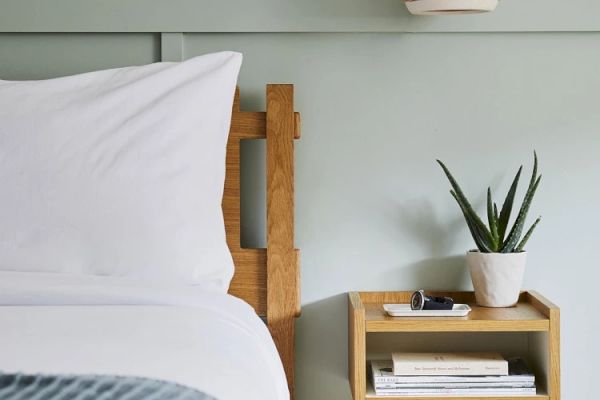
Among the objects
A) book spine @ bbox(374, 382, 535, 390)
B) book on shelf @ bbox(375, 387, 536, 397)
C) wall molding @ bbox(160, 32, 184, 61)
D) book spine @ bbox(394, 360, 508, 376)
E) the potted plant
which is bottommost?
book on shelf @ bbox(375, 387, 536, 397)

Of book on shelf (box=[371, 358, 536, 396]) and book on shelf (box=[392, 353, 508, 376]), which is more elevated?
book on shelf (box=[392, 353, 508, 376])

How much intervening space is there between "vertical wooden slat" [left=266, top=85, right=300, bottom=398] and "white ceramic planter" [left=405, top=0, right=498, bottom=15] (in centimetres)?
36

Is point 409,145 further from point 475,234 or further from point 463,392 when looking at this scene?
point 463,392

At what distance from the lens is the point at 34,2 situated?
2.20m

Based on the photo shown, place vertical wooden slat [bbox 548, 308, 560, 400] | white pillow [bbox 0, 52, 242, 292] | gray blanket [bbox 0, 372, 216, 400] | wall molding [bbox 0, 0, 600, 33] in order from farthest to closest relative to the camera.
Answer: wall molding [bbox 0, 0, 600, 33] → vertical wooden slat [bbox 548, 308, 560, 400] → white pillow [bbox 0, 52, 242, 292] → gray blanket [bbox 0, 372, 216, 400]

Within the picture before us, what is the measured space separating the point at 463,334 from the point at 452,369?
25 cm

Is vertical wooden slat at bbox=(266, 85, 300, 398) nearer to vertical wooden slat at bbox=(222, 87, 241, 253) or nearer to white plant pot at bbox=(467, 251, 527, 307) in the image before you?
vertical wooden slat at bbox=(222, 87, 241, 253)

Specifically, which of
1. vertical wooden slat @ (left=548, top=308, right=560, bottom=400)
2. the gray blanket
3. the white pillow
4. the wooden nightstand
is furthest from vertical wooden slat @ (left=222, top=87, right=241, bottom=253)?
the gray blanket

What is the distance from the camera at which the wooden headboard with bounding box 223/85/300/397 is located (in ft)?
6.91

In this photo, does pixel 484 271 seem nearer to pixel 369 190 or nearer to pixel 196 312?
pixel 369 190

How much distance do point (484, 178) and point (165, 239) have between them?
35.4 inches

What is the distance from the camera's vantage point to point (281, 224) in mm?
2119

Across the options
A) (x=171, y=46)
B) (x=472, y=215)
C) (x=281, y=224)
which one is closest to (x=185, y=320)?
(x=281, y=224)

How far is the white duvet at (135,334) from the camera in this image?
1117mm
